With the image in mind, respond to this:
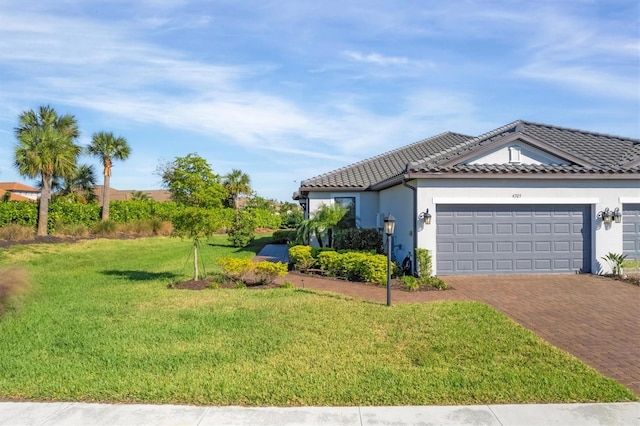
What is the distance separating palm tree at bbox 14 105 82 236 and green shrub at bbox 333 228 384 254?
1923 centimetres

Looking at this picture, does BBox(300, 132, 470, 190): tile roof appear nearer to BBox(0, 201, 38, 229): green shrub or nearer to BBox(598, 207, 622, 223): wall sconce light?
BBox(598, 207, 622, 223): wall sconce light

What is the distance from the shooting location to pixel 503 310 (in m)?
8.94

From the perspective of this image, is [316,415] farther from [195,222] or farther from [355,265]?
[355,265]

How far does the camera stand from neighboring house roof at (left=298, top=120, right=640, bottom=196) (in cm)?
1308

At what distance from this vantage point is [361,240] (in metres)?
15.6

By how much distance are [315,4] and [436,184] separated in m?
5.65

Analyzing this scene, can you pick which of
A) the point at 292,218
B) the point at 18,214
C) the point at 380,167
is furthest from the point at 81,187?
the point at 380,167

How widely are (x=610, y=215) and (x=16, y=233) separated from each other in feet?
85.3

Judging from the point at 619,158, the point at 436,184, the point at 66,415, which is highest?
the point at 619,158

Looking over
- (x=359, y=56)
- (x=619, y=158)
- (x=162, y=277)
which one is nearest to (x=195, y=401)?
(x=162, y=277)

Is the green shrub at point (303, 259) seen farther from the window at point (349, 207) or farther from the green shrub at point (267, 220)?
the green shrub at point (267, 220)

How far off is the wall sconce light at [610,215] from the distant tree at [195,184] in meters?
10.6

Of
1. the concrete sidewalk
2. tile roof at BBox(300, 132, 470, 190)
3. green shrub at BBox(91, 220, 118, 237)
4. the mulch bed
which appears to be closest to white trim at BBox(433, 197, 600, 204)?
tile roof at BBox(300, 132, 470, 190)

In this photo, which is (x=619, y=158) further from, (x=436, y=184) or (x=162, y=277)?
(x=162, y=277)
